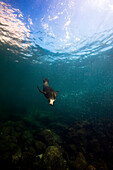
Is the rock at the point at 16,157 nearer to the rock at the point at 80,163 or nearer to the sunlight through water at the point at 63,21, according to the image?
the rock at the point at 80,163

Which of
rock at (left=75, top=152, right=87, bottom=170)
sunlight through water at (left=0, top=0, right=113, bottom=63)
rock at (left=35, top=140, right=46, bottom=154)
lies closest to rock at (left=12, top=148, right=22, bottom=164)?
rock at (left=35, top=140, right=46, bottom=154)

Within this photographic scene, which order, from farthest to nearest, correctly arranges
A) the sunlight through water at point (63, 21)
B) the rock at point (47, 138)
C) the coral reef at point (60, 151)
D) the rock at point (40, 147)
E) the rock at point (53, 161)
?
1. the sunlight through water at point (63, 21)
2. the rock at point (47, 138)
3. the rock at point (40, 147)
4. the coral reef at point (60, 151)
5. the rock at point (53, 161)

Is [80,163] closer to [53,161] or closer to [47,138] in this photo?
[53,161]

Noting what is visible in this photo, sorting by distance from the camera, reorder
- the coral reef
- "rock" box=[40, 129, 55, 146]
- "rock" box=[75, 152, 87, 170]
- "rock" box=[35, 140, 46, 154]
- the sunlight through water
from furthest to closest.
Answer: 1. the sunlight through water
2. "rock" box=[40, 129, 55, 146]
3. "rock" box=[35, 140, 46, 154]
4. "rock" box=[75, 152, 87, 170]
5. the coral reef

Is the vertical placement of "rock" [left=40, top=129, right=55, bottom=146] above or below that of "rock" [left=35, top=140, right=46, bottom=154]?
above

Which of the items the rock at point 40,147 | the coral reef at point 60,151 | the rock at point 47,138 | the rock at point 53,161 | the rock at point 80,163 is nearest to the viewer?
the rock at point 53,161

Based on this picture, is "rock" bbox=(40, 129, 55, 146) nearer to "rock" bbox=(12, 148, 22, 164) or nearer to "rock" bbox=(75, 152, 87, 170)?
"rock" bbox=(75, 152, 87, 170)

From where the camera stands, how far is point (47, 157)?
538 centimetres

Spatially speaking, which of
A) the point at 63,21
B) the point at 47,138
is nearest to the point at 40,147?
the point at 47,138

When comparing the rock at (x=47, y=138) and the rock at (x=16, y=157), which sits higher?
the rock at (x=47, y=138)

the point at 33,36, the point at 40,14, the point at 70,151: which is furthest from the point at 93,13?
the point at 70,151

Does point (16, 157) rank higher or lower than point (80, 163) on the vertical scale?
higher

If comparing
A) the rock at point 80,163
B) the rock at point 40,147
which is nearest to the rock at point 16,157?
the rock at point 40,147

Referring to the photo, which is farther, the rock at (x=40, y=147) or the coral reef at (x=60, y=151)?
the rock at (x=40, y=147)
